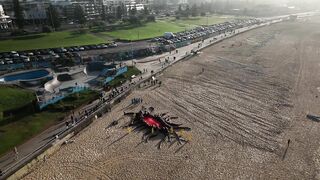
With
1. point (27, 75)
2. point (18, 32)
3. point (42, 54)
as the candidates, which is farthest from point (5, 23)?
point (27, 75)

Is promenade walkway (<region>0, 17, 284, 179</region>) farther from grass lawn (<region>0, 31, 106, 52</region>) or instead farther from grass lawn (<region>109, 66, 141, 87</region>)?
grass lawn (<region>0, 31, 106, 52</region>)

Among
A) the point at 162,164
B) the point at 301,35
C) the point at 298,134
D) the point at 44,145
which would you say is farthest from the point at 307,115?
the point at 301,35

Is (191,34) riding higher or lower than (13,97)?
higher

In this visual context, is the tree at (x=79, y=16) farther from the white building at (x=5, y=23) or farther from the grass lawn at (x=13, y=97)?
the grass lawn at (x=13, y=97)

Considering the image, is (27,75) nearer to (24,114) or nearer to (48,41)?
(24,114)

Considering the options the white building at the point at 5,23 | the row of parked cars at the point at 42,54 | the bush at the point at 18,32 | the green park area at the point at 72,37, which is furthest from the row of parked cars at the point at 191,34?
the white building at the point at 5,23

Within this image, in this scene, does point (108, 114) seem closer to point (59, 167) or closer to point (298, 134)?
point (59, 167)
